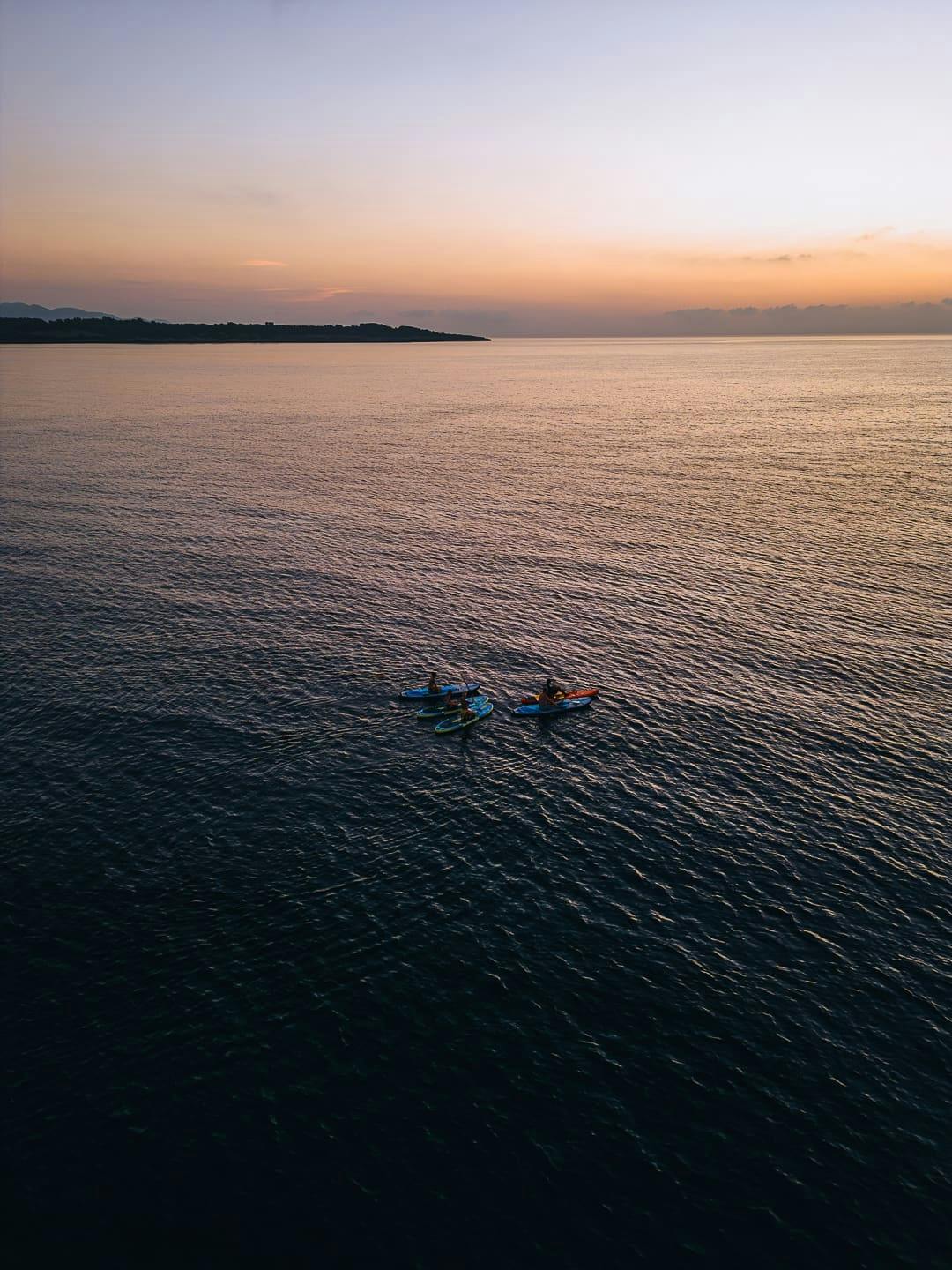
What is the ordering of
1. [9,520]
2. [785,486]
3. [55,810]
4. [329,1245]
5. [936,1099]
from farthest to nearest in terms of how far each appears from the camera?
[785,486], [9,520], [55,810], [936,1099], [329,1245]

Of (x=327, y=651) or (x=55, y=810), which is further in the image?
(x=327, y=651)

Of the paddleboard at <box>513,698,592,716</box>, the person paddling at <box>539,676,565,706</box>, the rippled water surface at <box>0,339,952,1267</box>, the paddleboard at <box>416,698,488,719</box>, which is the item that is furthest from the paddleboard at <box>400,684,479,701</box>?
the person paddling at <box>539,676,565,706</box>

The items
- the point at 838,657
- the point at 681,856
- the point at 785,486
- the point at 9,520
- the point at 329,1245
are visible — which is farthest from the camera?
the point at 785,486

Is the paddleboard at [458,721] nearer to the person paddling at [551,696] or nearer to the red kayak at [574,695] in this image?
the red kayak at [574,695]

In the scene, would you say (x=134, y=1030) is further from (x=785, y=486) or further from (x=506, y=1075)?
(x=785, y=486)

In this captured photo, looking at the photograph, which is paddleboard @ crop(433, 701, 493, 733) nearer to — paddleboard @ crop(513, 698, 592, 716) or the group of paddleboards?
the group of paddleboards

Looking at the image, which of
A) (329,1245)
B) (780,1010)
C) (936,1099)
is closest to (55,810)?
(329,1245)
